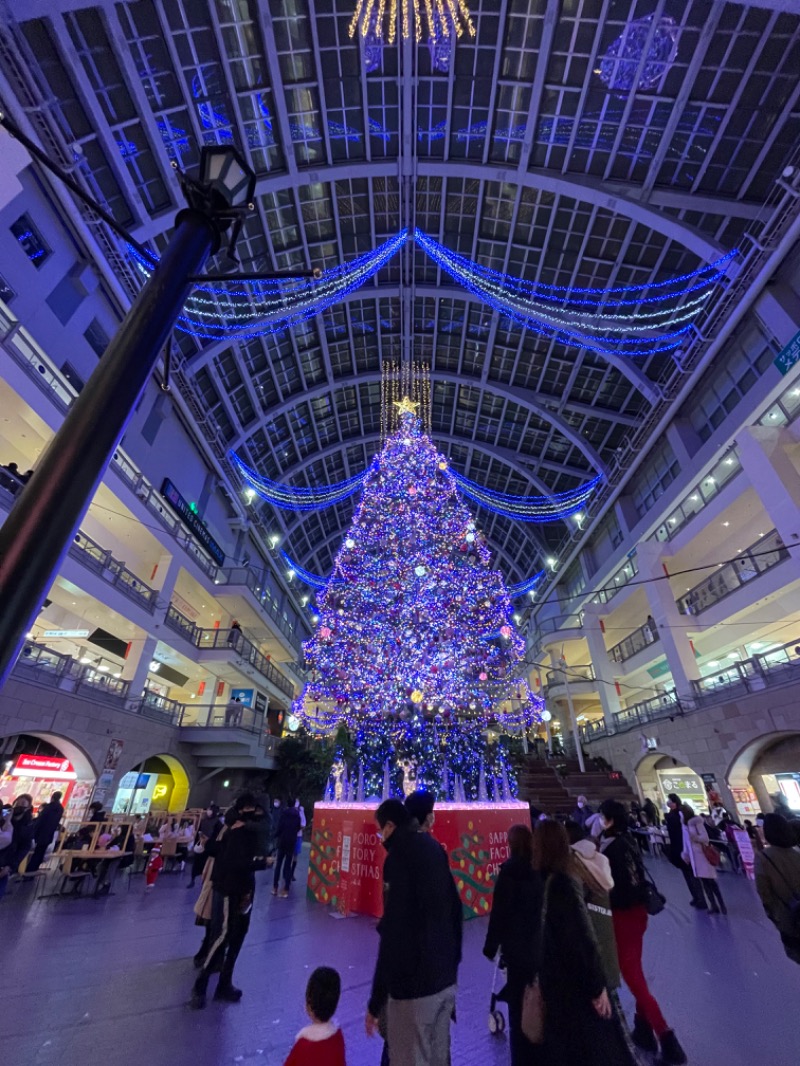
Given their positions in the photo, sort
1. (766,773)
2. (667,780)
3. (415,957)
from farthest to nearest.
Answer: (667,780) → (766,773) → (415,957)

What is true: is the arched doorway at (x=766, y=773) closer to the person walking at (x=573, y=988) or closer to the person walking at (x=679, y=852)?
the person walking at (x=679, y=852)

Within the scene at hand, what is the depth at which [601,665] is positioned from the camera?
22609mm

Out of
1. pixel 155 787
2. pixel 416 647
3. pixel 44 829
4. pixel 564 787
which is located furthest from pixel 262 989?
pixel 155 787

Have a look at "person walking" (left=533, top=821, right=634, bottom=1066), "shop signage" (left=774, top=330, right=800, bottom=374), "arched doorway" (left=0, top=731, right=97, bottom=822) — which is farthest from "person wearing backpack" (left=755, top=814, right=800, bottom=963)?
"shop signage" (left=774, top=330, right=800, bottom=374)

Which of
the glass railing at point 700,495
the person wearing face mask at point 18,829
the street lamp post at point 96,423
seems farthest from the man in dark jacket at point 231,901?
the glass railing at point 700,495

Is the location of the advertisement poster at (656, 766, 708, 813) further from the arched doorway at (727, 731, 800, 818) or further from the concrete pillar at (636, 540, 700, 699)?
the concrete pillar at (636, 540, 700, 699)

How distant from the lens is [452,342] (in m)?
23.7

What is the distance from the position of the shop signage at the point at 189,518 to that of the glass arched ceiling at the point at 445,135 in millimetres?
3799

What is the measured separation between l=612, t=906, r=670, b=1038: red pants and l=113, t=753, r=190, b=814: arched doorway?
15.9 meters

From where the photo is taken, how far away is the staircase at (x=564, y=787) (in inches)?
589

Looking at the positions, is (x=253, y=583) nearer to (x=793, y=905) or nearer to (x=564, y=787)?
(x=564, y=787)

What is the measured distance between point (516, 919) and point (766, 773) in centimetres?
1480

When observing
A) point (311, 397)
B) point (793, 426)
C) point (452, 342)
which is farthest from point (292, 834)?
point (452, 342)

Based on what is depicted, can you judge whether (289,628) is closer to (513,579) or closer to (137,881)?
(513,579)
